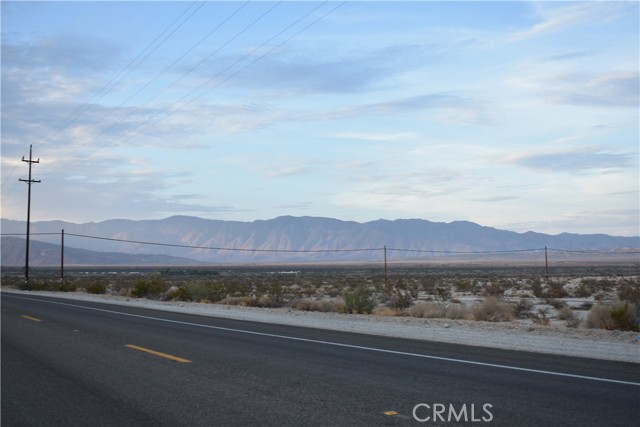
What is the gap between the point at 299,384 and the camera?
9516 millimetres

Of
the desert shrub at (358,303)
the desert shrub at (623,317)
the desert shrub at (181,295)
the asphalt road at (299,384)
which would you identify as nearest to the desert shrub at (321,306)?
the desert shrub at (358,303)

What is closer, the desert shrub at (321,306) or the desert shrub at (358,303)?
the desert shrub at (358,303)

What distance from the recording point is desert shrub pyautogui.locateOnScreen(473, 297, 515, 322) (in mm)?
22281

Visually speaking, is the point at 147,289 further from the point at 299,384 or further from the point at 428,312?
the point at 299,384

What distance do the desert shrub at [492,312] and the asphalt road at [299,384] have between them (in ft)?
Result: 26.5

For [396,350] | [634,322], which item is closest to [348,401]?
[396,350]

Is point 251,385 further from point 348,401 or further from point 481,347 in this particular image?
point 481,347

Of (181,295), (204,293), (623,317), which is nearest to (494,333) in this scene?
(623,317)

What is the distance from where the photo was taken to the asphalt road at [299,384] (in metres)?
7.57

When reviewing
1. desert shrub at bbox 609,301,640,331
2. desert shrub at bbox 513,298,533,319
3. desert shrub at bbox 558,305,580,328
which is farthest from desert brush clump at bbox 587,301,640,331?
desert shrub at bbox 513,298,533,319

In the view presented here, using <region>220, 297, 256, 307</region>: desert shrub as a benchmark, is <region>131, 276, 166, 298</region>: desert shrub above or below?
above

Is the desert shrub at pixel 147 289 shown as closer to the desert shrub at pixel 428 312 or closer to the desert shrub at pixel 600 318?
the desert shrub at pixel 428 312

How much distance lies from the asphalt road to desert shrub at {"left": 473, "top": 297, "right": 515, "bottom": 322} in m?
8.09

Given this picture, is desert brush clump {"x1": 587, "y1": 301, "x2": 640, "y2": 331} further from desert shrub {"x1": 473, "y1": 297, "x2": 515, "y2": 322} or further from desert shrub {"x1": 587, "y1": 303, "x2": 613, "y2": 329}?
desert shrub {"x1": 473, "y1": 297, "x2": 515, "y2": 322}
